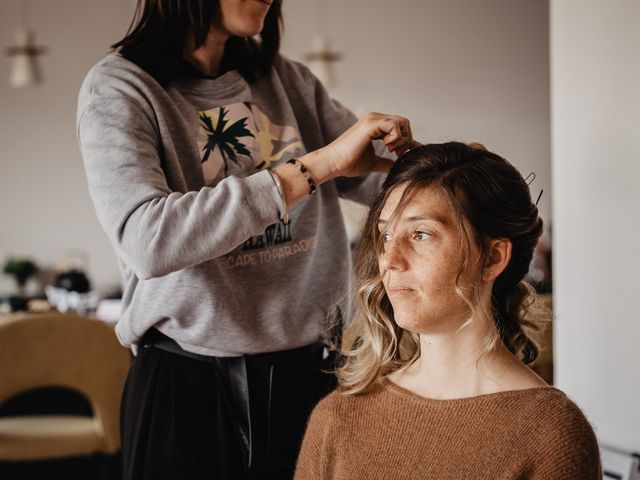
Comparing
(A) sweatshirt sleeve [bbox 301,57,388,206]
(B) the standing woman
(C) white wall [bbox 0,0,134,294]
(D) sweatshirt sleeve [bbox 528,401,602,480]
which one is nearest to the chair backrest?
(B) the standing woman

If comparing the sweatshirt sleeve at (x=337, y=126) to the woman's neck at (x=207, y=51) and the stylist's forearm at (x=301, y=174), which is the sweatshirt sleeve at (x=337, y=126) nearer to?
the woman's neck at (x=207, y=51)

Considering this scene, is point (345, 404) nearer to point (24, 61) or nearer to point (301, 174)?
point (301, 174)

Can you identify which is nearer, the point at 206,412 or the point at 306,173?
the point at 306,173

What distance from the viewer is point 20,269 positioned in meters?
5.18

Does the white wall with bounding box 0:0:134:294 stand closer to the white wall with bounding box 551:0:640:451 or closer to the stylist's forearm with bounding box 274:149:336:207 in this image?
the white wall with bounding box 551:0:640:451

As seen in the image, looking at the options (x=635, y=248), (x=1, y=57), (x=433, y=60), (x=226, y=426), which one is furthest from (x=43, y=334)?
(x=433, y=60)

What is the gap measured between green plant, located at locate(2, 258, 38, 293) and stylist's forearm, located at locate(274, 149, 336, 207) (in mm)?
4530

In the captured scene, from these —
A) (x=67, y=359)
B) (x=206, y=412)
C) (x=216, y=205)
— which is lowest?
(x=67, y=359)

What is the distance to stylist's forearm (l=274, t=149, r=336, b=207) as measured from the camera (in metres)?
1.09

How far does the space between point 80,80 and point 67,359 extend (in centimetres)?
335

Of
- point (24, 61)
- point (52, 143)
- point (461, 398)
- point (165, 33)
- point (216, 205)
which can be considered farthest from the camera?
point (52, 143)

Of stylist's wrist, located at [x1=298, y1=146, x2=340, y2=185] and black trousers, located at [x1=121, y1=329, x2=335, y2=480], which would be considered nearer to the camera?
stylist's wrist, located at [x1=298, y1=146, x2=340, y2=185]

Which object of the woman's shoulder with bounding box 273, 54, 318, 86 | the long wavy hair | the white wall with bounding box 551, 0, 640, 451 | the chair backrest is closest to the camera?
the long wavy hair

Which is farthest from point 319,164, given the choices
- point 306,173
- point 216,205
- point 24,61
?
point 24,61
